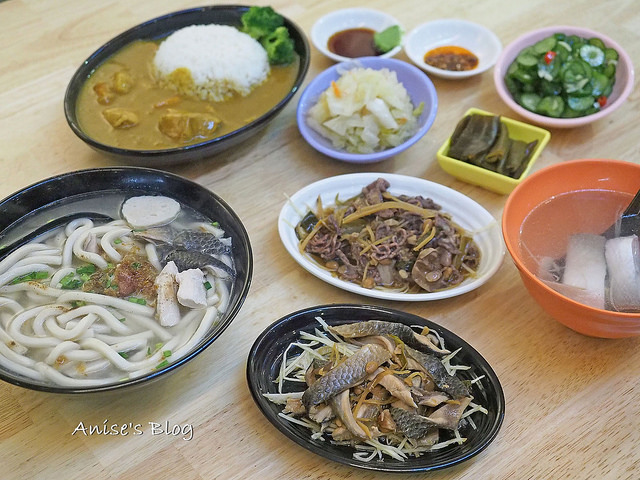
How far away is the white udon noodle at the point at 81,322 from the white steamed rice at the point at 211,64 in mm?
868

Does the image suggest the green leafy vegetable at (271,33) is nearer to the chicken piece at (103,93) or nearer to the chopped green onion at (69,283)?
the chicken piece at (103,93)

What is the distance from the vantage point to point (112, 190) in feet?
6.36

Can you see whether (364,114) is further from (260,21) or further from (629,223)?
(629,223)

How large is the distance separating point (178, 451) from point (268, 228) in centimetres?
83

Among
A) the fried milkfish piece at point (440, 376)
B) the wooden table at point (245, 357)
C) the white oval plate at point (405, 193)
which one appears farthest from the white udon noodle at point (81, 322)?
the fried milkfish piece at point (440, 376)

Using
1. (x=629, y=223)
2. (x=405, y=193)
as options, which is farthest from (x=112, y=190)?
(x=629, y=223)

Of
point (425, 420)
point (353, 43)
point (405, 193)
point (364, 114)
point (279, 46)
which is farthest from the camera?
point (353, 43)

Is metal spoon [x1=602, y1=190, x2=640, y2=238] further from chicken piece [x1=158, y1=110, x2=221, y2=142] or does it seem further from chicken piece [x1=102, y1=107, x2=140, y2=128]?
chicken piece [x1=102, y1=107, x2=140, y2=128]

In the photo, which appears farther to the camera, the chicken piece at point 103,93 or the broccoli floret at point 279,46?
the broccoli floret at point 279,46

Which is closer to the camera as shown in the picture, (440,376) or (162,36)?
(440,376)

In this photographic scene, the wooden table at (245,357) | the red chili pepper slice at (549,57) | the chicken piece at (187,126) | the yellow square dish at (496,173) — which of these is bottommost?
the wooden table at (245,357)

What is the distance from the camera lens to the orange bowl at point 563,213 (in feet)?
5.40

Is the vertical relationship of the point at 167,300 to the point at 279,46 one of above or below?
below

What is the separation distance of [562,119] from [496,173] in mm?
482
